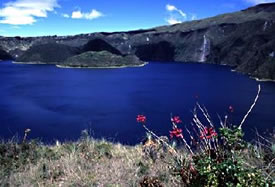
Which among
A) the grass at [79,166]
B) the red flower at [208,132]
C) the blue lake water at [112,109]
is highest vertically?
the red flower at [208,132]

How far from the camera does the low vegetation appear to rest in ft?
14.2

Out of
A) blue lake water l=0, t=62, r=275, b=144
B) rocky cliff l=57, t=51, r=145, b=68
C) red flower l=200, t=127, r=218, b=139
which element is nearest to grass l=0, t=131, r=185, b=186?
red flower l=200, t=127, r=218, b=139

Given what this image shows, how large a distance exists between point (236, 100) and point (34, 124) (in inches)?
1264

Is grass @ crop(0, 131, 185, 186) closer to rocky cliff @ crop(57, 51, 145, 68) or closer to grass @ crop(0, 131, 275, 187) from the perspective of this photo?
grass @ crop(0, 131, 275, 187)

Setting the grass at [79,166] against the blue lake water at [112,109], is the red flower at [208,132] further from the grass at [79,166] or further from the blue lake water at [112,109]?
the blue lake water at [112,109]

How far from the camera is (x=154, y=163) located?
7.36 metres

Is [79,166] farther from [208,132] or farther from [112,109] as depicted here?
[112,109]

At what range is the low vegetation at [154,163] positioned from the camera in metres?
4.32

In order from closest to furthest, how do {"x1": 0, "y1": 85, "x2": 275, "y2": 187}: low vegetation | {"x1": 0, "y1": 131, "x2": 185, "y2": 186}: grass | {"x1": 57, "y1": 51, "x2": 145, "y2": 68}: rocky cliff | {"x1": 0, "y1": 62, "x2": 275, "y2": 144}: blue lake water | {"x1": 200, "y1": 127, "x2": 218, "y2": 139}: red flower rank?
{"x1": 0, "y1": 85, "x2": 275, "y2": 187}: low vegetation, {"x1": 200, "y1": 127, "x2": 218, "y2": 139}: red flower, {"x1": 0, "y1": 131, "x2": 185, "y2": 186}: grass, {"x1": 0, "y1": 62, "x2": 275, "y2": 144}: blue lake water, {"x1": 57, "y1": 51, "x2": 145, "y2": 68}: rocky cliff

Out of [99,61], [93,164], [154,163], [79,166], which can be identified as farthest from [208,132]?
[99,61]

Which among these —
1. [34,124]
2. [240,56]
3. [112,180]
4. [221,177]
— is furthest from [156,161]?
[240,56]

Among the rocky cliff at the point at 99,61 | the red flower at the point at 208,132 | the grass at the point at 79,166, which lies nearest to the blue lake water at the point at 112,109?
the grass at the point at 79,166

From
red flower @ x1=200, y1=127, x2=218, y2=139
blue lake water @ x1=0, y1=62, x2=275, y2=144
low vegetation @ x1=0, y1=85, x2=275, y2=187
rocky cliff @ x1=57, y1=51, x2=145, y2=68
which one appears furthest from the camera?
rocky cliff @ x1=57, y1=51, x2=145, y2=68

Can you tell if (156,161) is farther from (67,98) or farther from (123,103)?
(67,98)
